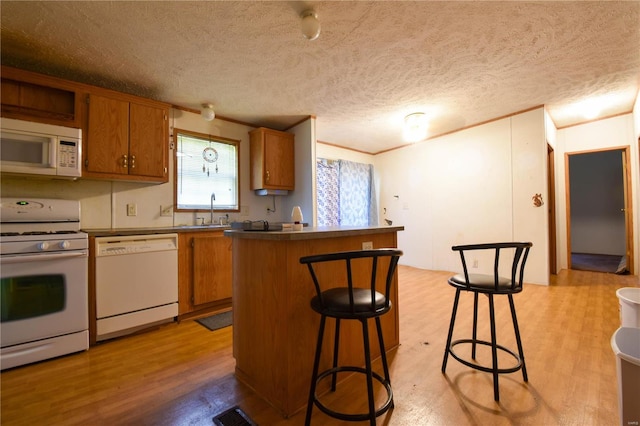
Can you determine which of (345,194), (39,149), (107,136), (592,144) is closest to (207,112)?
(107,136)

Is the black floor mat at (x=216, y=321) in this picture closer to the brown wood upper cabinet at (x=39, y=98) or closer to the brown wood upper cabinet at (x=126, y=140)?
the brown wood upper cabinet at (x=126, y=140)

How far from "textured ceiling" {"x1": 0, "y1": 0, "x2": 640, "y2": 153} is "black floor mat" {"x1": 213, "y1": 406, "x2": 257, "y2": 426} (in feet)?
7.81

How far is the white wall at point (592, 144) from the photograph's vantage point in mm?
3916

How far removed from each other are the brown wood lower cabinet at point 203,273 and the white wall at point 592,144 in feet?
17.3

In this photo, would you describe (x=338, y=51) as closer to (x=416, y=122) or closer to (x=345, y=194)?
(x=416, y=122)

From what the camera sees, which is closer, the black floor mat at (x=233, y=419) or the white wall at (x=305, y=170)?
the black floor mat at (x=233, y=419)

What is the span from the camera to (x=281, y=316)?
1.36 meters

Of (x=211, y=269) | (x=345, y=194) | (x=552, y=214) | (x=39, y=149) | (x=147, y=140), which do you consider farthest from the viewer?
(x=345, y=194)

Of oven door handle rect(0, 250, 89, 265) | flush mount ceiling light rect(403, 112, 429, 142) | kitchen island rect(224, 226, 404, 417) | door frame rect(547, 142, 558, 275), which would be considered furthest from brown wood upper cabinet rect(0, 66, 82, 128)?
door frame rect(547, 142, 558, 275)

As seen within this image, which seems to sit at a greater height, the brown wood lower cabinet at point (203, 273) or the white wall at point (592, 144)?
the white wall at point (592, 144)

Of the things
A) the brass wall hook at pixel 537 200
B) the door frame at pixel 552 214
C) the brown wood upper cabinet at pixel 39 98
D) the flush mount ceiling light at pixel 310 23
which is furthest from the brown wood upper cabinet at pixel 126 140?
the door frame at pixel 552 214

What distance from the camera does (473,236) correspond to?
14.0 feet

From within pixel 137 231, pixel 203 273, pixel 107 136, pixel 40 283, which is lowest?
pixel 203 273

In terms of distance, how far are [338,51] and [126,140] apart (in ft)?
6.96
